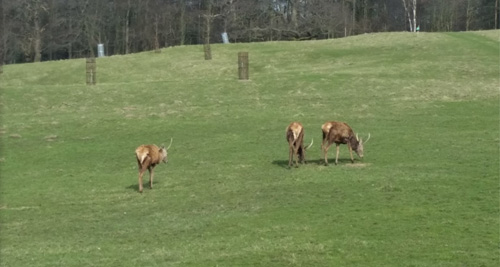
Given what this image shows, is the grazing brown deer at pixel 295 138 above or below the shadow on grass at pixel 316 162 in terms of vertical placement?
above

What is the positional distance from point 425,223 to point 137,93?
27133 millimetres

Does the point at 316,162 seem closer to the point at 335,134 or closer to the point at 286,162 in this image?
the point at 286,162

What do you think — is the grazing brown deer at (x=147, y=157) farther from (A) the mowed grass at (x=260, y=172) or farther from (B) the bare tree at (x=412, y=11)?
(B) the bare tree at (x=412, y=11)

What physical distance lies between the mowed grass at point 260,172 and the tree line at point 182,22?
147 ft

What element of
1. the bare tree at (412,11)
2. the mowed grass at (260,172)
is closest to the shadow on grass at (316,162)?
the mowed grass at (260,172)

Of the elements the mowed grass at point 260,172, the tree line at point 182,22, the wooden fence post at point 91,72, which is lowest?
the mowed grass at point 260,172

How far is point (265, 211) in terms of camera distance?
1731cm

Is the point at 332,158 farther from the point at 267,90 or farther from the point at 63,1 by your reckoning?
the point at 63,1

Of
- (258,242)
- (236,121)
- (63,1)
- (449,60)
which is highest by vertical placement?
(63,1)

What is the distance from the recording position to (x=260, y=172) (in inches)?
877

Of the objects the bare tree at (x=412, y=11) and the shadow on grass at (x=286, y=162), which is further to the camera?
the bare tree at (x=412, y=11)

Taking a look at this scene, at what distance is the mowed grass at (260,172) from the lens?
14.4m

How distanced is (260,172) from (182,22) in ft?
251

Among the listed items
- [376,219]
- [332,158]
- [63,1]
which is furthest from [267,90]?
[63,1]
